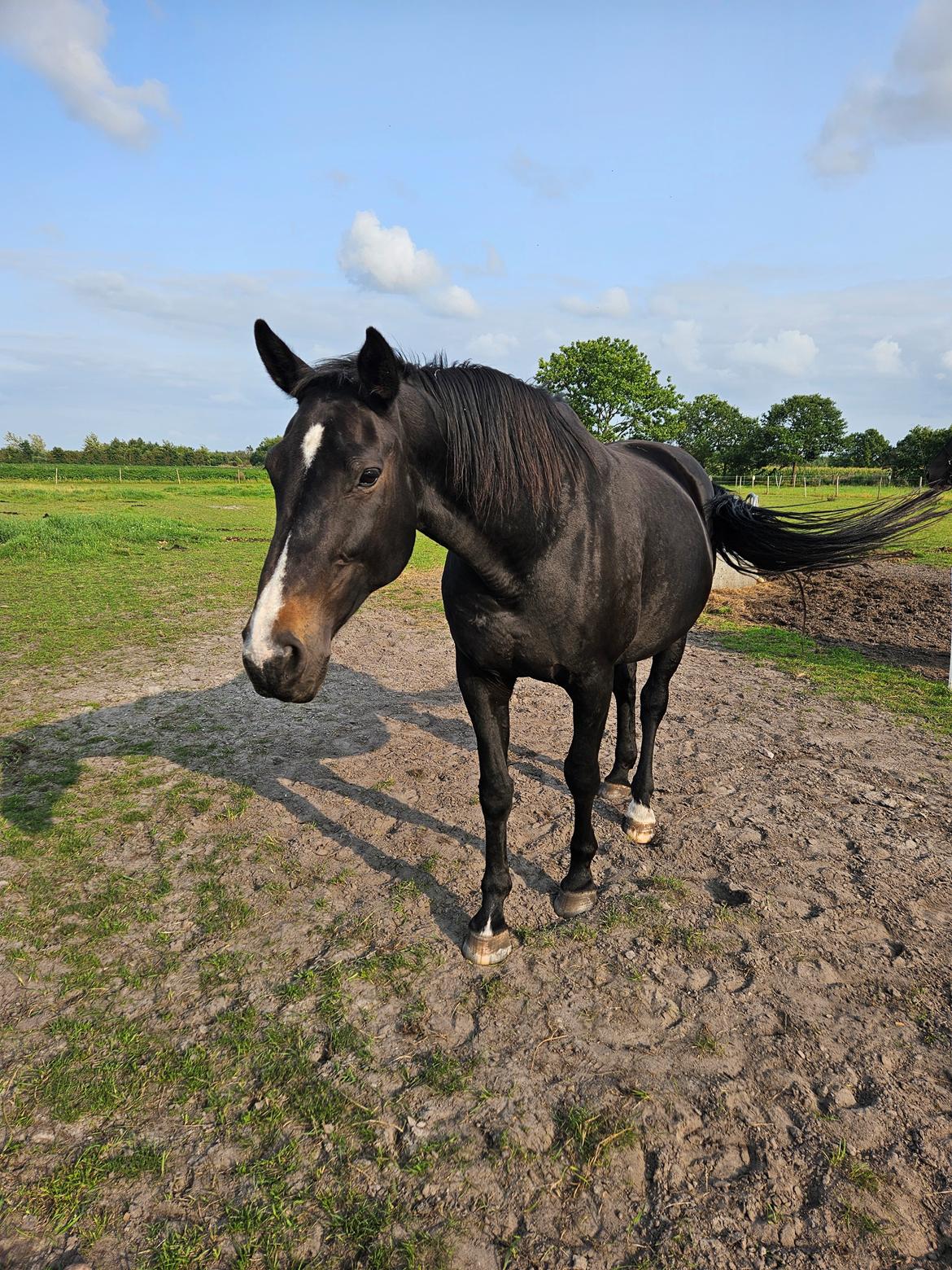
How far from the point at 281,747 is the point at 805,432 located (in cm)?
6635

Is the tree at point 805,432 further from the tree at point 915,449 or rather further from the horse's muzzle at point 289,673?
the horse's muzzle at point 289,673

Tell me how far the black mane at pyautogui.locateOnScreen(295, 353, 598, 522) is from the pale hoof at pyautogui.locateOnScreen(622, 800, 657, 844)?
221cm

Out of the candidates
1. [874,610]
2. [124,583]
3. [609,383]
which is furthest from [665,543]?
[609,383]

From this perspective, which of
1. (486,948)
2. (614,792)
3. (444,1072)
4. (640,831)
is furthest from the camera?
(614,792)

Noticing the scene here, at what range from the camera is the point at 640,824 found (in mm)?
3922

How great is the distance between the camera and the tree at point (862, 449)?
67375mm

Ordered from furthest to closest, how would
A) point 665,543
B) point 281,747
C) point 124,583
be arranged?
point 124,583, point 281,747, point 665,543

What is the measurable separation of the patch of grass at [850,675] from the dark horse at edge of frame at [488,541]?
2498 millimetres

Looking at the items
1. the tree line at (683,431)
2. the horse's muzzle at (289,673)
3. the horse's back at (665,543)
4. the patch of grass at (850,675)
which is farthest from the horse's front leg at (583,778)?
the tree line at (683,431)

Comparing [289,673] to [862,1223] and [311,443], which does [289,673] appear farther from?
[862,1223]

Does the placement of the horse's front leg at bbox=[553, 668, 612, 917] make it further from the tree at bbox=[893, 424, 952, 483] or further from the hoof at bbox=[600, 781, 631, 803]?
the tree at bbox=[893, 424, 952, 483]

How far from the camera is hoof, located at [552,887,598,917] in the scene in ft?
10.6

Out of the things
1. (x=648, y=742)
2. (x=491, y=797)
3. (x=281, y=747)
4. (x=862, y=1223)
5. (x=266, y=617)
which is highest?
(x=266, y=617)

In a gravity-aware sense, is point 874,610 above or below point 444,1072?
above
